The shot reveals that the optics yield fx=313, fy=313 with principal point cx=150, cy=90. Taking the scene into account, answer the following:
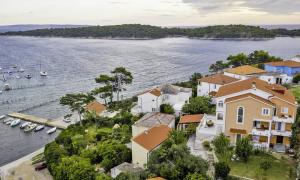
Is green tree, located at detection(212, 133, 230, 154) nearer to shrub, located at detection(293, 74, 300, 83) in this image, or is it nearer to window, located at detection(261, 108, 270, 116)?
window, located at detection(261, 108, 270, 116)

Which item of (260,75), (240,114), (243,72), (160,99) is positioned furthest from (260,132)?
(243,72)

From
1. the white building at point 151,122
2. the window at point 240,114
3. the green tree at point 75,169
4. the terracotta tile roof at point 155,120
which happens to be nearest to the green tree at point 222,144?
the window at point 240,114

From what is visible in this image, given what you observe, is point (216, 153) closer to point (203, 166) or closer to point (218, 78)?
point (203, 166)

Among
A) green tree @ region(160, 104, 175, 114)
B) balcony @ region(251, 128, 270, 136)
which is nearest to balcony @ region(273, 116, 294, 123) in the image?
balcony @ region(251, 128, 270, 136)

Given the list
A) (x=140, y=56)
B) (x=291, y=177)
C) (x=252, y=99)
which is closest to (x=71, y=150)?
(x=252, y=99)

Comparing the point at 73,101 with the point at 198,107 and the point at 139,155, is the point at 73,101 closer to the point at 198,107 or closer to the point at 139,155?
the point at 198,107
